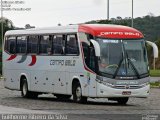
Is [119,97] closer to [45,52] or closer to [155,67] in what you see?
[45,52]

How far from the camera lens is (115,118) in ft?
65.3

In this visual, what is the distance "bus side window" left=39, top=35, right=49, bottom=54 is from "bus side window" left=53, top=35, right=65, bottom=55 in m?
0.74

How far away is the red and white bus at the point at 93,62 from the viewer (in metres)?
27.0

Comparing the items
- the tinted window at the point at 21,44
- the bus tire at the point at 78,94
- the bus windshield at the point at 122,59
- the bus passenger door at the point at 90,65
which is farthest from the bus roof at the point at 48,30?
the bus tire at the point at 78,94

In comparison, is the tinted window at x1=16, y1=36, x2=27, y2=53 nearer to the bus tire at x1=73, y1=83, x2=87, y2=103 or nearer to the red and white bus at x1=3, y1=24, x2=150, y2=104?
the red and white bus at x1=3, y1=24, x2=150, y2=104

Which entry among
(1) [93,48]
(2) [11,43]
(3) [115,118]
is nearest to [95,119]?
(3) [115,118]

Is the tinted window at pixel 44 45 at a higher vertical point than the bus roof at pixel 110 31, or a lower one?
lower

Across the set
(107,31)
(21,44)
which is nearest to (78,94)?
(107,31)

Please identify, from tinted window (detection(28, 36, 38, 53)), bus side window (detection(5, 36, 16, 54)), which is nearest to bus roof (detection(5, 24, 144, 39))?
tinted window (detection(28, 36, 38, 53))

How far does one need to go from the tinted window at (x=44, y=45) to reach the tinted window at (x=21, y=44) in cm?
184

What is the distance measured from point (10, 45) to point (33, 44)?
120 inches

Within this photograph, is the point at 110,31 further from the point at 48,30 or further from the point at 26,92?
the point at 26,92

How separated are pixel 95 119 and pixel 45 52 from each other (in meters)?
12.2

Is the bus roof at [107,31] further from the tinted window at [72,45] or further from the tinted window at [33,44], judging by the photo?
the tinted window at [33,44]
